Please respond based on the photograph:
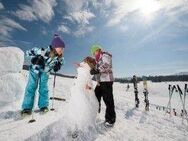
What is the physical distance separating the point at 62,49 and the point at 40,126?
2526mm

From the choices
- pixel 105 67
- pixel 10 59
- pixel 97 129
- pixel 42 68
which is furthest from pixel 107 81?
pixel 10 59

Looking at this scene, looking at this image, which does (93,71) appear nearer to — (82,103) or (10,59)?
(82,103)


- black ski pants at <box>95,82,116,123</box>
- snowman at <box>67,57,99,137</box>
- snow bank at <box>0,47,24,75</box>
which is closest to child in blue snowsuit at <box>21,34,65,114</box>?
snowman at <box>67,57,99,137</box>

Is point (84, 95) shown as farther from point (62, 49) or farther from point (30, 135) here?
point (62, 49)

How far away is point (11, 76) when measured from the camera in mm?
8594

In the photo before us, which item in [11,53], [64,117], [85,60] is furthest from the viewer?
[11,53]

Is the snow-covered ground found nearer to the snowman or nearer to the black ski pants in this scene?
the snowman

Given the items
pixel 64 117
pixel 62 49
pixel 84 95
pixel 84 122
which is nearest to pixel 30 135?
pixel 64 117

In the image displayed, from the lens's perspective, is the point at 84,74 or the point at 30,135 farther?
the point at 84,74

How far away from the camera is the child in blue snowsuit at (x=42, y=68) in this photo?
5797 mm

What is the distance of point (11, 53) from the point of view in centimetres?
971

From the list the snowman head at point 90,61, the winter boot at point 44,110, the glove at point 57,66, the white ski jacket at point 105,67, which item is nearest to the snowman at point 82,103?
the snowman head at point 90,61

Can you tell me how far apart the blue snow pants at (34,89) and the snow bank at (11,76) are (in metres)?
2.09

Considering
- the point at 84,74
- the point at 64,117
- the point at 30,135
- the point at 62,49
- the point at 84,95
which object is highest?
the point at 62,49
